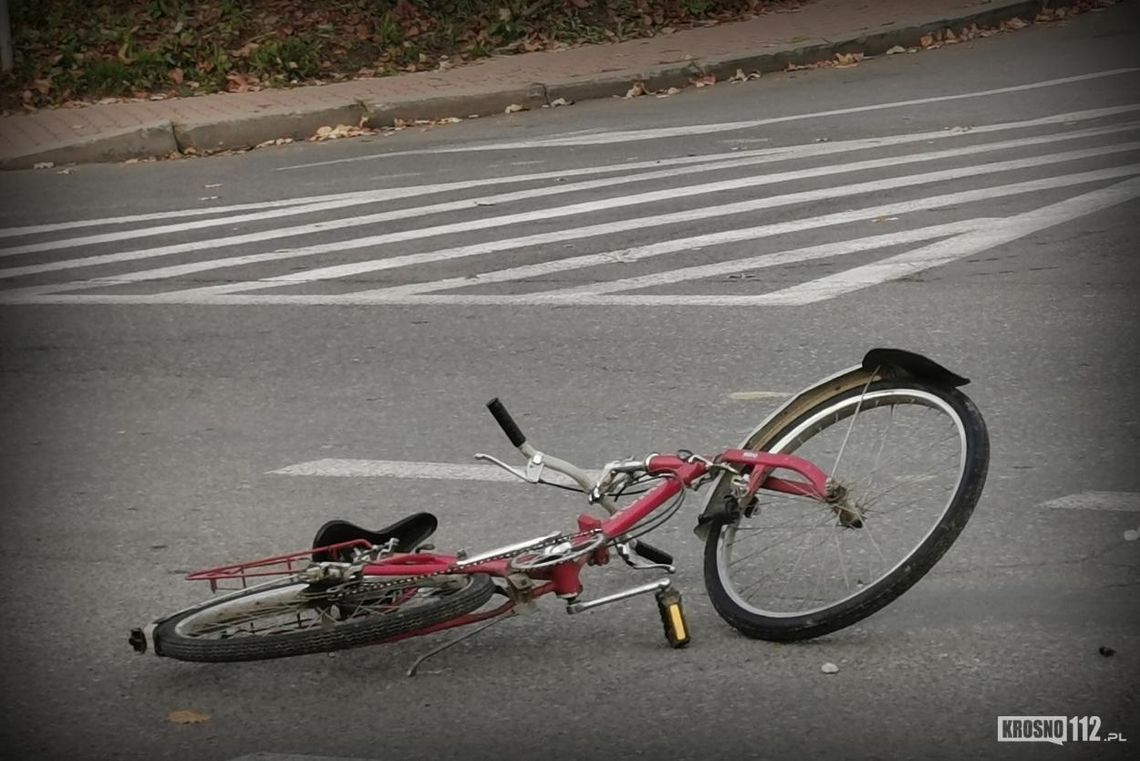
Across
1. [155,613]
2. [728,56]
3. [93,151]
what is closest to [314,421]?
[155,613]

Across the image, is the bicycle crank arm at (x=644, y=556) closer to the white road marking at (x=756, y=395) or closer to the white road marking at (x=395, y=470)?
the white road marking at (x=395, y=470)

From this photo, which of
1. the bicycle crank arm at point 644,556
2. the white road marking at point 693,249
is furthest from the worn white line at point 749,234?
the bicycle crank arm at point 644,556

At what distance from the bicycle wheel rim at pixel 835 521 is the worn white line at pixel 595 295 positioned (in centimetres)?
360

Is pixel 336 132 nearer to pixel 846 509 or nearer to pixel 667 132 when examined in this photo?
pixel 667 132

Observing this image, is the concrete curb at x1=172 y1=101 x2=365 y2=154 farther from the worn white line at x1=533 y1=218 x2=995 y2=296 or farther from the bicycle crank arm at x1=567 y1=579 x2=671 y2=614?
the bicycle crank arm at x1=567 y1=579 x2=671 y2=614

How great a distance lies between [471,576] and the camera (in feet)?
14.5

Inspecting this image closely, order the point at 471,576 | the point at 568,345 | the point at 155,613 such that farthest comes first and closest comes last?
the point at 568,345 < the point at 155,613 < the point at 471,576

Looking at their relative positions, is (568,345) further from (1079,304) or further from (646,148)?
(646,148)

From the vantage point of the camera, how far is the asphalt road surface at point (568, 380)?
4.14m

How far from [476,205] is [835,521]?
695cm

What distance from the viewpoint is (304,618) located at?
4.39 m

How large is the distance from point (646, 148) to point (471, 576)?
8.67 metres

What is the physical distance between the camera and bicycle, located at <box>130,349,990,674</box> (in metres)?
4.32

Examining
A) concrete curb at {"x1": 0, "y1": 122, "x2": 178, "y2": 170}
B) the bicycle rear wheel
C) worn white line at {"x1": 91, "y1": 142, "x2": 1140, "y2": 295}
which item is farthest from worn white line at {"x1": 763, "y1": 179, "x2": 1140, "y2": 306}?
concrete curb at {"x1": 0, "y1": 122, "x2": 178, "y2": 170}
